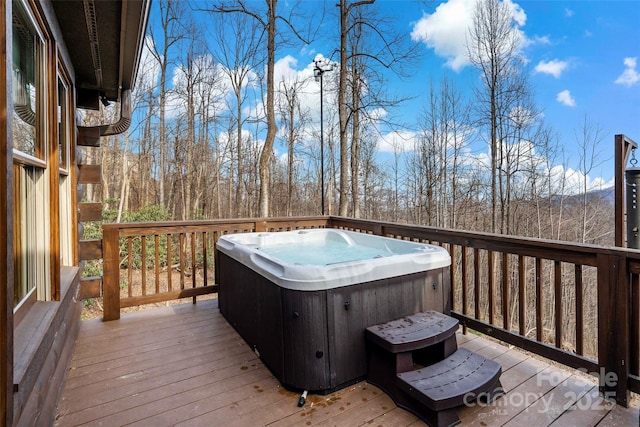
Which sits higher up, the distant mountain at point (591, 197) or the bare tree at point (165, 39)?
the bare tree at point (165, 39)

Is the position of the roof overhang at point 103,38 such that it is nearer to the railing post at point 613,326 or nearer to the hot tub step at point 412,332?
the hot tub step at point 412,332

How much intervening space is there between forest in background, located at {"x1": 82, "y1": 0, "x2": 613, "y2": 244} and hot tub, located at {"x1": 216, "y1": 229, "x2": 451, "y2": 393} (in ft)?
16.0

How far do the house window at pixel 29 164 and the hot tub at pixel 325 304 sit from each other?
1233mm

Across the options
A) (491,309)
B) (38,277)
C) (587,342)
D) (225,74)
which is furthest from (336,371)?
(225,74)

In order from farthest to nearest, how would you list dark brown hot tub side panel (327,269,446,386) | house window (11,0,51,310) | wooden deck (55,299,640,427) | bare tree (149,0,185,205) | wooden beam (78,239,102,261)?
bare tree (149,0,185,205) → wooden beam (78,239,102,261) → dark brown hot tub side panel (327,269,446,386) → wooden deck (55,299,640,427) → house window (11,0,51,310)

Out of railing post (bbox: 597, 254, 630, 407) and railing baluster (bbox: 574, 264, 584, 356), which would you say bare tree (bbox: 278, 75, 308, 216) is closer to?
railing baluster (bbox: 574, 264, 584, 356)

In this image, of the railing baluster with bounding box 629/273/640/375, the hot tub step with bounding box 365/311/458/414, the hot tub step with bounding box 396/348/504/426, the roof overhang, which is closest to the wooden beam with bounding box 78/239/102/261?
the roof overhang

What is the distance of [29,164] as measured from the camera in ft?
5.18

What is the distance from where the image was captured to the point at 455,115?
11469mm

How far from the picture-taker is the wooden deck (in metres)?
1.76

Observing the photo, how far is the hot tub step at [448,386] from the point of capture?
1.66 m

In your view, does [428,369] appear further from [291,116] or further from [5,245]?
[291,116]

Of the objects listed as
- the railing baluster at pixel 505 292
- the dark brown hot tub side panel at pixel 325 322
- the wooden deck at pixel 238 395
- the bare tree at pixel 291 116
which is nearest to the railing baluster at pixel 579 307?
the wooden deck at pixel 238 395

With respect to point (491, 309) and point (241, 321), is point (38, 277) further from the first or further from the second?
point (491, 309)
